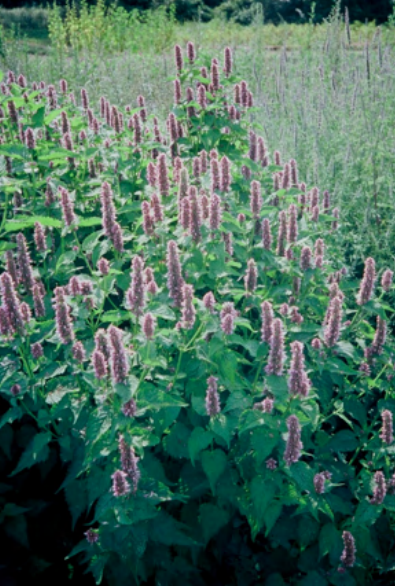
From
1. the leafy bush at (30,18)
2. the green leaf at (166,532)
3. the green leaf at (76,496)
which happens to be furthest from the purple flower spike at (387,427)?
the leafy bush at (30,18)

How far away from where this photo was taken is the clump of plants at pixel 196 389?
2.09 metres

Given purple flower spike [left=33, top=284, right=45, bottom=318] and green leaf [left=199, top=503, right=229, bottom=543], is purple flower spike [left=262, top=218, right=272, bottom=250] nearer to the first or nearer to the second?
purple flower spike [left=33, top=284, right=45, bottom=318]

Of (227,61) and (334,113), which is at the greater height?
(227,61)

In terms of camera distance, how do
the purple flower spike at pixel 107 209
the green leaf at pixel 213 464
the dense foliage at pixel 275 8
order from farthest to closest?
the dense foliage at pixel 275 8, the purple flower spike at pixel 107 209, the green leaf at pixel 213 464

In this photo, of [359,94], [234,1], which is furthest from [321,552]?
[234,1]

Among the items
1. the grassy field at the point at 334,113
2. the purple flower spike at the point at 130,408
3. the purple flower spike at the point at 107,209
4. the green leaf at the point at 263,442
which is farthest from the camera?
the grassy field at the point at 334,113

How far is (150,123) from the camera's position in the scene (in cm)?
375

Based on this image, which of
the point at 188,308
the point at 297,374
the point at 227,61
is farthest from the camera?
the point at 227,61

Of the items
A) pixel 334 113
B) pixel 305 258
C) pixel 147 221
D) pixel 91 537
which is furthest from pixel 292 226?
pixel 334 113

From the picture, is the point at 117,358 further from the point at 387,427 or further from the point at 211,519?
the point at 387,427

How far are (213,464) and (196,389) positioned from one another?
28cm

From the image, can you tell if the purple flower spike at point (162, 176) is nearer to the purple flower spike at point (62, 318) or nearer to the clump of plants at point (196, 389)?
the clump of plants at point (196, 389)

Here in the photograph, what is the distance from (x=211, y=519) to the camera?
2.35 m

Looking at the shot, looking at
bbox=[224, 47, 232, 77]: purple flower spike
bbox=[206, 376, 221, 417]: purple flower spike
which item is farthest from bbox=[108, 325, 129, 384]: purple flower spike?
bbox=[224, 47, 232, 77]: purple flower spike
